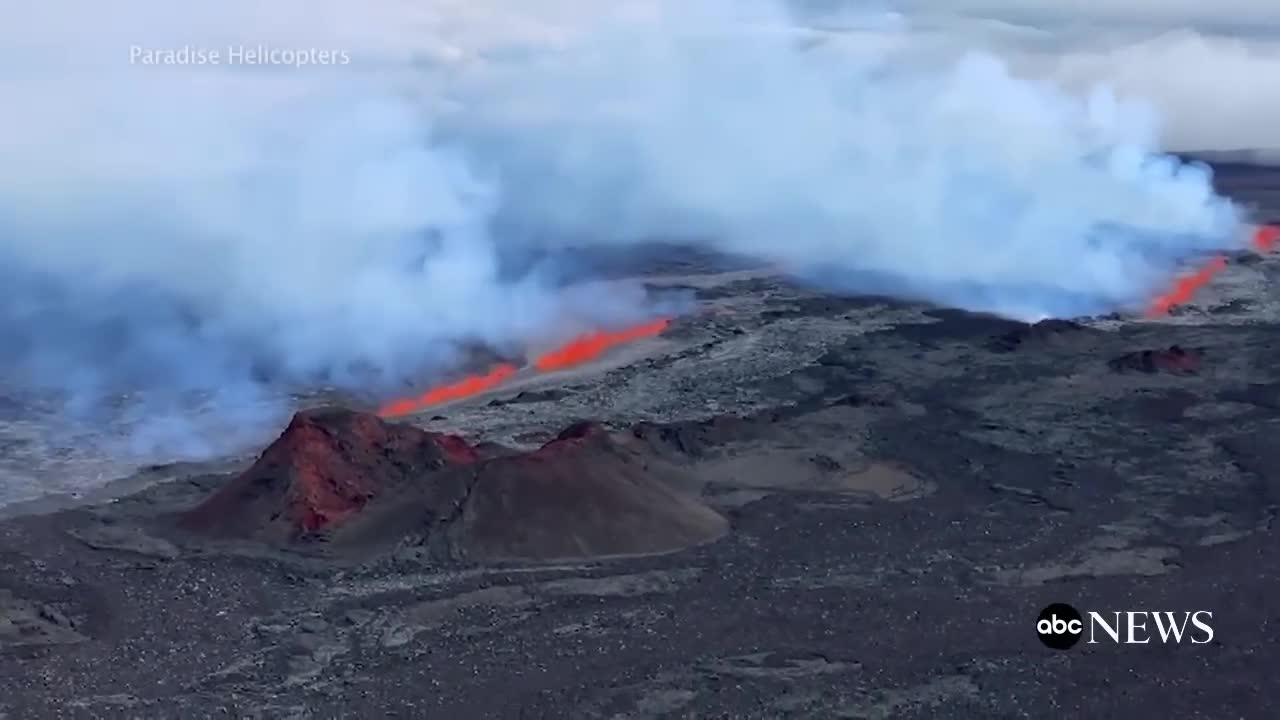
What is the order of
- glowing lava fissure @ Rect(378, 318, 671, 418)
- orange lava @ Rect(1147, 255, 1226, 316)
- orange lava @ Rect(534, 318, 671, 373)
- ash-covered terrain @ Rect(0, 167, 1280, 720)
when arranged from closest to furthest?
ash-covered terrain @ Rect(0, 167, 1280, 720) < glowing lava fissure @ Rect(378, 318, 671, 418) < orange lava @ Rect(534, 318, 671, 373) < orange lava @ Rect(1147, 255, 1226, 316)

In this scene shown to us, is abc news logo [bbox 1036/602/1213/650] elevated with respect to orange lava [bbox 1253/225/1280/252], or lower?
lower

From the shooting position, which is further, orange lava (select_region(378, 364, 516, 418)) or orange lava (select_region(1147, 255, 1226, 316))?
orange lava (select_region(1147, 255, 1226, 316))

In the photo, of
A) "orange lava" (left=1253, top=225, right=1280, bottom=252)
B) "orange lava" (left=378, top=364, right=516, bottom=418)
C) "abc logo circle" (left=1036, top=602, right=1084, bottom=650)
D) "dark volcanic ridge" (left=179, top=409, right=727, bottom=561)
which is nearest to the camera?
"abc logo circle" (left=1036, top=602, right=1084, bottom=650)

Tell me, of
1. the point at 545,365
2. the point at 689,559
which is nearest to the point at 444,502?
the point at 689,559

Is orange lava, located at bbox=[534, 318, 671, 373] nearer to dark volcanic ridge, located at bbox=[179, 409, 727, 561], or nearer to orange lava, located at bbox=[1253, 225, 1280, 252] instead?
dark volcanic ridge, located at bbox=[179, 409, 727, 561]

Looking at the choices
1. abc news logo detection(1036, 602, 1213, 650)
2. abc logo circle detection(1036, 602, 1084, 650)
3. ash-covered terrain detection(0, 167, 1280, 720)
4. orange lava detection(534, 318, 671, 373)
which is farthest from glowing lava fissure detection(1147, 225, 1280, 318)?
abc logo circle detection(1036, 602, 1084, 650)

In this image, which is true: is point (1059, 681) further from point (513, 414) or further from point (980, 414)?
point (513, 414)

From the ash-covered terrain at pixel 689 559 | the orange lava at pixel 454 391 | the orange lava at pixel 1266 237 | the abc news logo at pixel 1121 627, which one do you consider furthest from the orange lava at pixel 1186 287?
the abc news logo at pixel 1121 627
